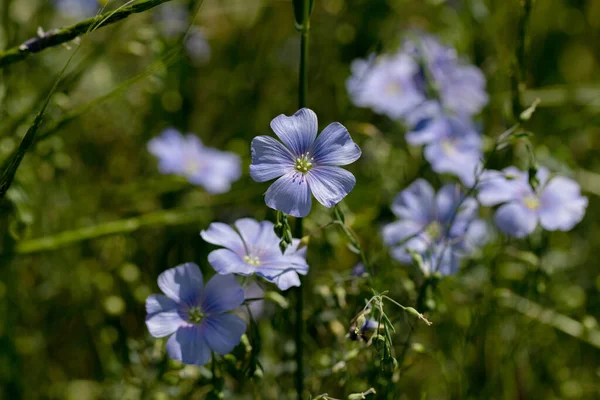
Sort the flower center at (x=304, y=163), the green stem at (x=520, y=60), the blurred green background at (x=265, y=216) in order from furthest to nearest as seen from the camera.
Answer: the blurred green background at (x=265, y=216), the green stem at (x=520, y=60), the flower center at (x=304, y=163)

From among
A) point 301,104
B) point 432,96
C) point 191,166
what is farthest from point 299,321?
point 191,166

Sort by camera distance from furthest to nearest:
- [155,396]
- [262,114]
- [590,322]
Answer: [262,114] → [590,322] → [155,396]

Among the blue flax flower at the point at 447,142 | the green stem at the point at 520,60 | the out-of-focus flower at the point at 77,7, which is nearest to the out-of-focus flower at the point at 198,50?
the out-of-focus flower at the point at 77,7

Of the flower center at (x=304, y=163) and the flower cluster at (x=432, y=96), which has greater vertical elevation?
the flower center at (x=304, y=163)

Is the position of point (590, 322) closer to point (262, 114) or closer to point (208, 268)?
point (208, 268)

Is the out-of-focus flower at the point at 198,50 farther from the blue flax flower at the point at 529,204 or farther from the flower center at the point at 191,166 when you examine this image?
the blue flax flower at the point at 529,204

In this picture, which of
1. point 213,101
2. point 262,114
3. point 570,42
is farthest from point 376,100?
point 570,42
